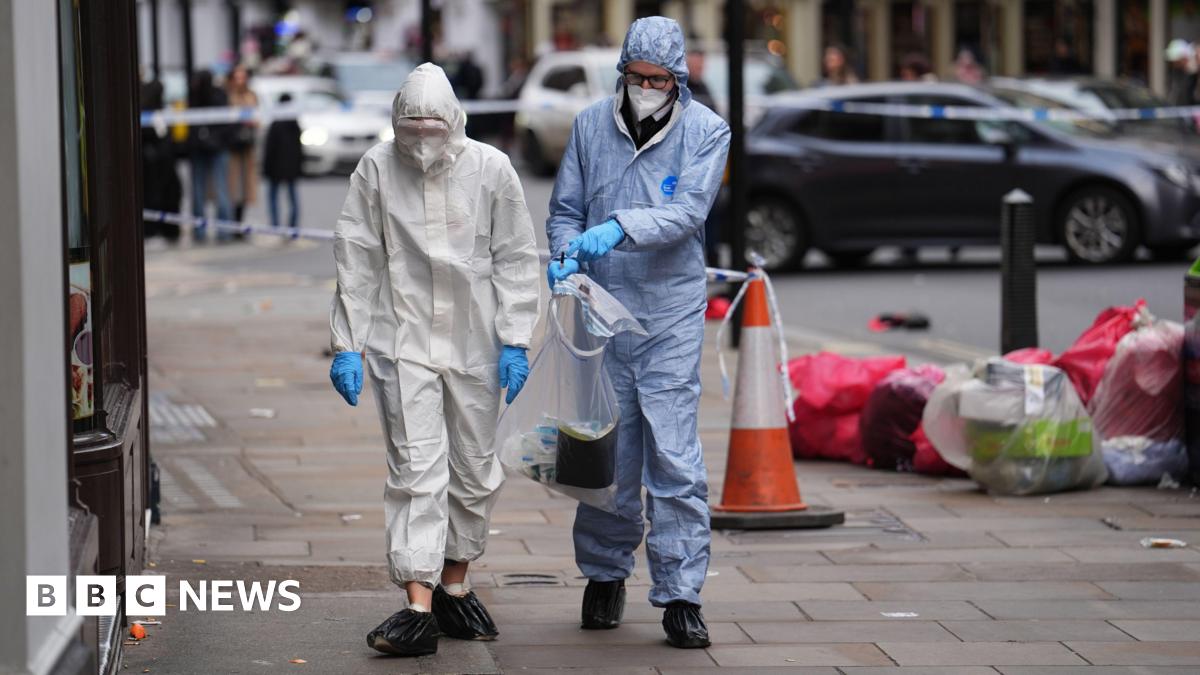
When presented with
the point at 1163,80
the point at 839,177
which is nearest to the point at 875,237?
the point at 839,177

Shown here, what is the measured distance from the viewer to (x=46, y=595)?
3.60 meters

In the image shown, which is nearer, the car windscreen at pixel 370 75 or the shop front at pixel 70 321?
the shop front at pixel 70 321

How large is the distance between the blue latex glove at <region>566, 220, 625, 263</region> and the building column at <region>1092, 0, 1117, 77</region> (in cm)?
3219

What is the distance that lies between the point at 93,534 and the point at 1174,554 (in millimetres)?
3760

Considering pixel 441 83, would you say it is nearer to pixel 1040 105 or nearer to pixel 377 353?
pixel 377 353

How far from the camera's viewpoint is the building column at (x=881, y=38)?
4375 cm

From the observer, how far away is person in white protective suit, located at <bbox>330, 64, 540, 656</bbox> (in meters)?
5.40

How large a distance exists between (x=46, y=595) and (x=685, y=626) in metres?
2.35

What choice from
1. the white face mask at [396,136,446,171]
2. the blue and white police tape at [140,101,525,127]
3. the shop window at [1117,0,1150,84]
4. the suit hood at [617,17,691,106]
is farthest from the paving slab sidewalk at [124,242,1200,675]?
the shop window at [1117,0,1150,84]

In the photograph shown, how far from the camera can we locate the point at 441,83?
5.44 metres

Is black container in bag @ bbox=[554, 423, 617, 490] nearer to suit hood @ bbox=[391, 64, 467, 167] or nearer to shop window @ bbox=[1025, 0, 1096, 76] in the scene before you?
suit hood @ bbox=[391, 64, 467, 167]

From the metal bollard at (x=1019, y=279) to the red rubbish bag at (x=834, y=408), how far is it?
1.04m

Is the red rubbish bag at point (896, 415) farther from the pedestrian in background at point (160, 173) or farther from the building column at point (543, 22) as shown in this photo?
the building column at point (543, 22)

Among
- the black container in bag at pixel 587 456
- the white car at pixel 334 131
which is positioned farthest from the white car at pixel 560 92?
the black container in bag at pixel 587 456
